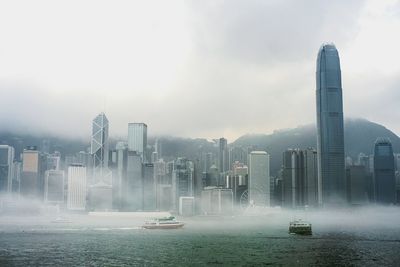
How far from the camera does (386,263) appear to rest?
133250 mm

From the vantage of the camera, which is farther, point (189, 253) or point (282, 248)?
point (282, 248)

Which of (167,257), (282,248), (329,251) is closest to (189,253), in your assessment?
(167,257)

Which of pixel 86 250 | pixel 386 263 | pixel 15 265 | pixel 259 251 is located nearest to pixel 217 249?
pixel 259 251

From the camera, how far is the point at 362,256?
152625 mm

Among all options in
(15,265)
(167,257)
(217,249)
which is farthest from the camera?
(217,249)

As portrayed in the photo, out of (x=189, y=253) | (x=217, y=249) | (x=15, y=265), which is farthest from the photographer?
(x=217, y=249)

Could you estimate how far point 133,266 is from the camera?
126 m

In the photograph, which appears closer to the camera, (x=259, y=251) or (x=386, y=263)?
(x=386, y=263)

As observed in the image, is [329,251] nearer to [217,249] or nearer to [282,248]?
[282,248]

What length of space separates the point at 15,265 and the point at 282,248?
94.3 m

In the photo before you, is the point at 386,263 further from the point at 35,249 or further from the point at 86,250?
the point at 35,249

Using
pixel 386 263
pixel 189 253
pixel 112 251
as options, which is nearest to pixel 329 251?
pixel 386 263

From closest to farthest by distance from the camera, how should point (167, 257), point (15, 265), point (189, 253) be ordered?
point (15, 265), point (167, 257), point (189, 253)

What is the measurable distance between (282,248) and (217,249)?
23955mm
